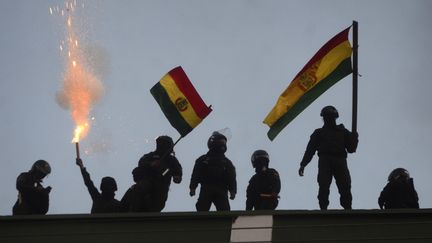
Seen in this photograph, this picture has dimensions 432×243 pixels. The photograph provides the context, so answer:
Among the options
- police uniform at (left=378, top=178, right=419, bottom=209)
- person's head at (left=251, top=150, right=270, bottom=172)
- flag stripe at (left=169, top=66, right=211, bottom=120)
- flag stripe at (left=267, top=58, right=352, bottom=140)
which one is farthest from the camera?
flag stripe at (left=169, top=66, right=211, bottom=120)

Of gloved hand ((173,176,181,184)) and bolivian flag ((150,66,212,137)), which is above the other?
bolivian flag ((150,66,212,137))

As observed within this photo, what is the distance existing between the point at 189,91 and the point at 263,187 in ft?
7.25

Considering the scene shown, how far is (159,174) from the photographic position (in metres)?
10.9

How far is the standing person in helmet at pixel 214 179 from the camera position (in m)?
11.0

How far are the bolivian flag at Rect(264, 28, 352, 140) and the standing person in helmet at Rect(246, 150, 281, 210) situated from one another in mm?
467

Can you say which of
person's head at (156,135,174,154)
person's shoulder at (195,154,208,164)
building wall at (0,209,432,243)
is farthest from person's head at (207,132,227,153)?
building wall at (0,209,432,243)

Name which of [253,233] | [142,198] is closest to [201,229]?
[253,233]

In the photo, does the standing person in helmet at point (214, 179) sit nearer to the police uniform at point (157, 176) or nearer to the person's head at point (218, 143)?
the person's head at point (218, 143)

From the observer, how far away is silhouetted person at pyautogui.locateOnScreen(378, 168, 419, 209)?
34.3 feet

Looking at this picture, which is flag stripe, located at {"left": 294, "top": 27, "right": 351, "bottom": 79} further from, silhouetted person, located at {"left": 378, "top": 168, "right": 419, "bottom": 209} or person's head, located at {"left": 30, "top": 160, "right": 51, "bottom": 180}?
person's head, located at {"left": 30, "top": 160, "right": 51, "bottom": 180}

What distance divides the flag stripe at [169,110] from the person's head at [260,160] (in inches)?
47.4

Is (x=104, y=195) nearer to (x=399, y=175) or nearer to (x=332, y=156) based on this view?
(x=332, y=156)

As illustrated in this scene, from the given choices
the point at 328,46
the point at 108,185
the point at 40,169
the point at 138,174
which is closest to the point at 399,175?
the point at 328,46

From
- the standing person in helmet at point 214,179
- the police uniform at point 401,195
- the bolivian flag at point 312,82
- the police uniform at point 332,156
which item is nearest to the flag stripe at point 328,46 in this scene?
the bolivian flag at point 312,82
